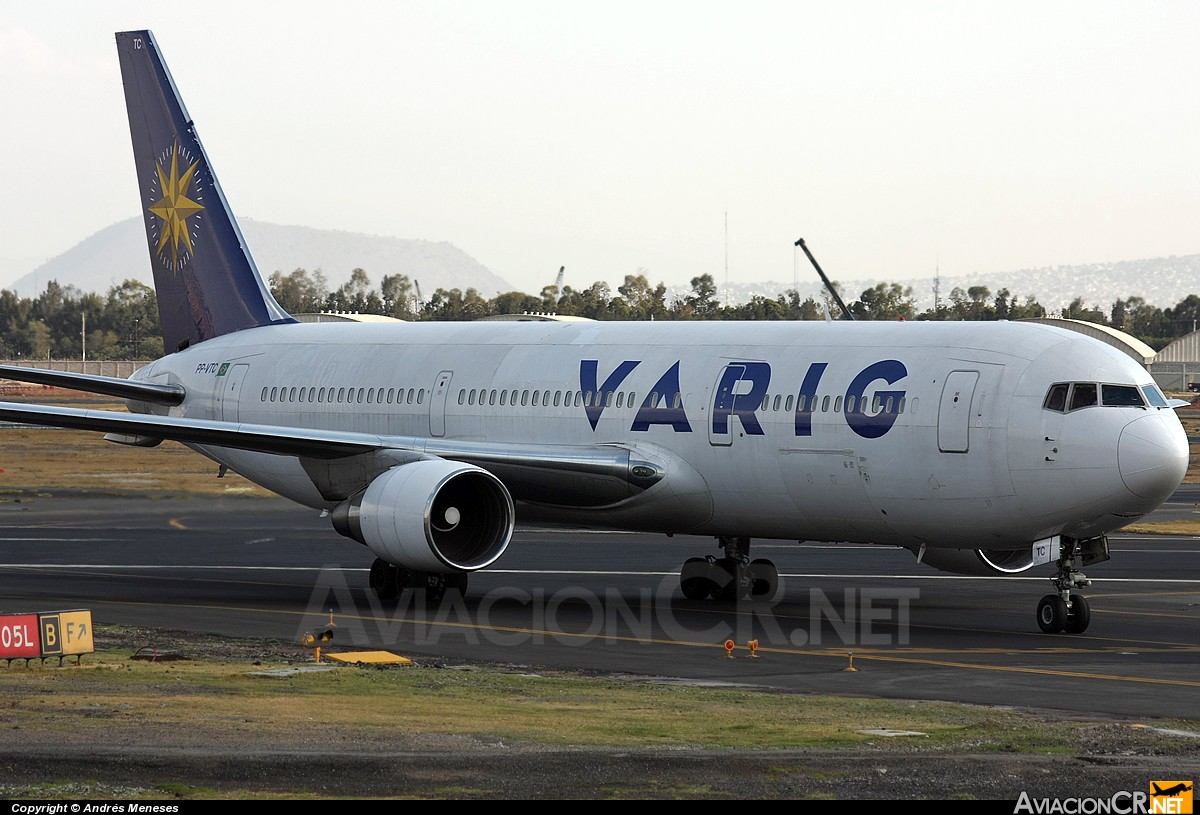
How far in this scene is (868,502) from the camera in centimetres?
2495

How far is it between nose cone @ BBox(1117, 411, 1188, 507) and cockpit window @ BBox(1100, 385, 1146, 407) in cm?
36

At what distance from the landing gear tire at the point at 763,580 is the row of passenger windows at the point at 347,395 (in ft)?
22.7

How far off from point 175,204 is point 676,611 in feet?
53.3

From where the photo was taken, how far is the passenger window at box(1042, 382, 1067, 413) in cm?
2362

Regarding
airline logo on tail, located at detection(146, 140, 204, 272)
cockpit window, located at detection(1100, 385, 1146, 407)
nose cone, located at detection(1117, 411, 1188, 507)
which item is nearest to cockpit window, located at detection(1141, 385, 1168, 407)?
cockpit window, located at detection(1100, 385, 1146, 407)

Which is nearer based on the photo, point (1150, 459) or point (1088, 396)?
point (1150, 459)

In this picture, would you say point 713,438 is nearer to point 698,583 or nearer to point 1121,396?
point 698,583

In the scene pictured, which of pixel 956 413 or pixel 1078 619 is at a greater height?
pixel 956 413

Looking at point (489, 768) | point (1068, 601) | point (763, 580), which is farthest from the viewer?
point (763, 580)

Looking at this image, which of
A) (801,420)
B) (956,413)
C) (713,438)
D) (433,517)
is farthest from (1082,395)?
(433,517)

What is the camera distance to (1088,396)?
77.7 feet

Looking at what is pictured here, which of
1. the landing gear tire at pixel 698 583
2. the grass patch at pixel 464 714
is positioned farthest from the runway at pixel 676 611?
the grass patch at pixel 464 714

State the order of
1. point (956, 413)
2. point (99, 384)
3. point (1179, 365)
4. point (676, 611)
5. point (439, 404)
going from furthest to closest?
point (1179, 365) < point (99, 384) < point (439, 404) < point (676, 611) < point (956, 413)

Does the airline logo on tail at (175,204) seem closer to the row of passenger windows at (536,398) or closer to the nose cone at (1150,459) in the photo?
the row of passenger windows at (536,398)
